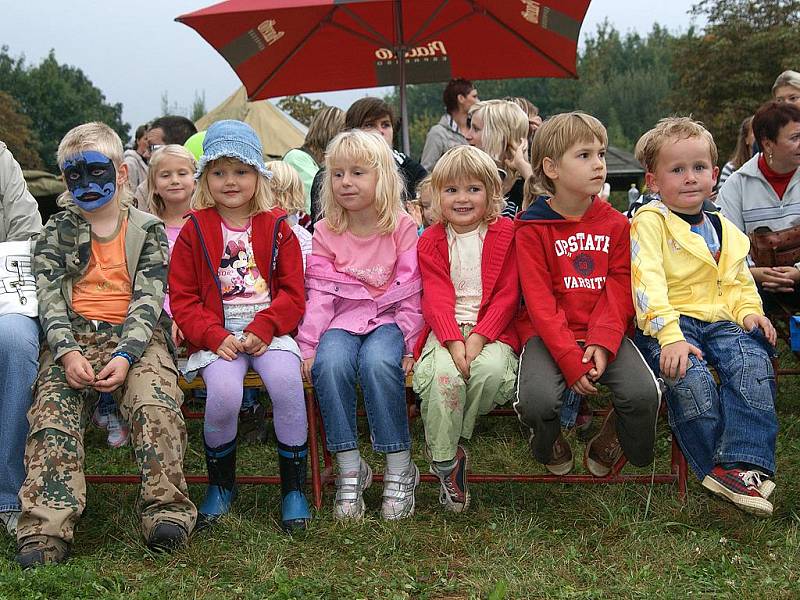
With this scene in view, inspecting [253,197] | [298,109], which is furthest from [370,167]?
[298,109]

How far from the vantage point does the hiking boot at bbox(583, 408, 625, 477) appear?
12.7 feet

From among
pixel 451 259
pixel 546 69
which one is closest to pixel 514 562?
pixel 451 259

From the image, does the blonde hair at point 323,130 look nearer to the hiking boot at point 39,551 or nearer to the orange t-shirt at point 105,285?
the orange t-shirt at point 105,285

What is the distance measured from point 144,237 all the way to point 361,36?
3797mm

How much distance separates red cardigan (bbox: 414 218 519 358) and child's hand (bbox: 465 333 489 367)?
2 centimetres

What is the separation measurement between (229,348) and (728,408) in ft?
6.55

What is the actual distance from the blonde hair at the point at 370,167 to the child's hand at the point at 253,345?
2.19ft

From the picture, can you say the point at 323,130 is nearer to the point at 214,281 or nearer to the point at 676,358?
the point at 214,281

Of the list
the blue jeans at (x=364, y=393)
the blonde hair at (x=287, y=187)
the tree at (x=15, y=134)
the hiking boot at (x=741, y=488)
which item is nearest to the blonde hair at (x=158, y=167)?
the blonde hair at (x=287, y=187)

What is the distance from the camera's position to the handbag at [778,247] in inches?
186

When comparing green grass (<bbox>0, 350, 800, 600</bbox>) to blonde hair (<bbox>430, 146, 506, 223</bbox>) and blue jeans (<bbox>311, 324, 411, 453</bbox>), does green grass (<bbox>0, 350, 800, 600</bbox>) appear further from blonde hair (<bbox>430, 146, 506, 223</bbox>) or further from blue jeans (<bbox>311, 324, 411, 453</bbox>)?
blonde hair (<bbox>430, 146, 506, 223</bbox>)

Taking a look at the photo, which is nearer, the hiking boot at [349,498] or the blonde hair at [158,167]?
the hiking boot at [349,498]

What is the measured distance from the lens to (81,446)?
354 cm

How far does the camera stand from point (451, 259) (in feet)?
13.4
